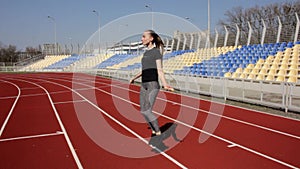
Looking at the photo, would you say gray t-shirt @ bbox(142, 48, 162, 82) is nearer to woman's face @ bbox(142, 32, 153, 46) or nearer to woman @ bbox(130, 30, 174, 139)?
woman @ bbox(130, 30, 174, 139)

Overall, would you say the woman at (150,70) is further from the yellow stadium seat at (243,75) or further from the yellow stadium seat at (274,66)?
the yellow stadium seat at (274,66)

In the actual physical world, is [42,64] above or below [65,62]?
below

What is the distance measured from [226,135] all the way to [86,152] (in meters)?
3.12

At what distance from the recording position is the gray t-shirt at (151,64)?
4.60 meters

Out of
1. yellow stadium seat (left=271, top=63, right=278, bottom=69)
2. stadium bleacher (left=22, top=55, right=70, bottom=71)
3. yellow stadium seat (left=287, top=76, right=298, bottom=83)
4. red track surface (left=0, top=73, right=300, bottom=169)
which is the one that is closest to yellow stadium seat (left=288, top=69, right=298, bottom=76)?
yellow stadium seat (left=287, top=76, right=298, bottom=83)

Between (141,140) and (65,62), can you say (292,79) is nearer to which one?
(141,140)

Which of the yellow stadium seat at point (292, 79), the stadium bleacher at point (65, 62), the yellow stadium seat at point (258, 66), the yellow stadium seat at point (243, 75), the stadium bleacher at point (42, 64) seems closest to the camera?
the yellow stadium seat at point (292, 79)

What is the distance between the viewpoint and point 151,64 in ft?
15.2

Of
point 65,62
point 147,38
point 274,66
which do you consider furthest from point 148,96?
point 65,62

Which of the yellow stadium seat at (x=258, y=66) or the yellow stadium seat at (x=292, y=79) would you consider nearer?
the yellow stadium seat at (x=292, y=79)

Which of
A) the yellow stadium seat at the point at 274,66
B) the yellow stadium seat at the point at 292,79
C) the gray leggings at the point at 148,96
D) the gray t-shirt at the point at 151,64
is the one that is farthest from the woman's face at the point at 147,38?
the yellow stadium seat at the point at 274,66

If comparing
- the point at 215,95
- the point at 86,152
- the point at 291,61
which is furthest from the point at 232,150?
the point at 291,61

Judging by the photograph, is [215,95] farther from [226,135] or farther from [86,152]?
[86,152]

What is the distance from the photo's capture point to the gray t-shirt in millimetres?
4598
